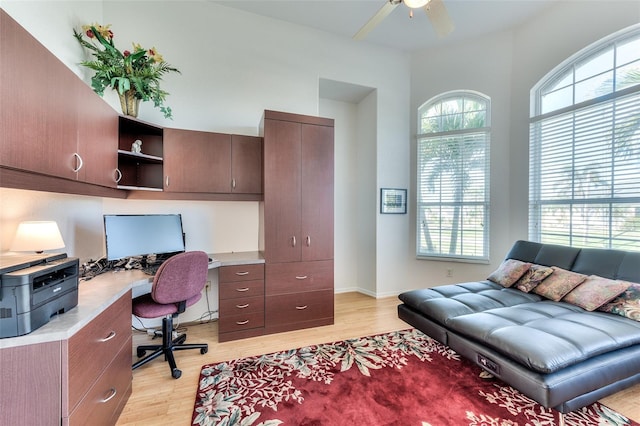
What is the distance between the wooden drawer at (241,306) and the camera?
2707 mm

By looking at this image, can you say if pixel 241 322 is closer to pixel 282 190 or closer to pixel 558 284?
pixel 282 190

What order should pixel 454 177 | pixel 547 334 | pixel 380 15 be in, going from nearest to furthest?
pixel 547 334, pixel 380 15, pixel 454 177

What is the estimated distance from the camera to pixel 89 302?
1.47 metres

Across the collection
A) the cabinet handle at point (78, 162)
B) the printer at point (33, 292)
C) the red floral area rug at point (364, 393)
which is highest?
the cabinet handle at point (78, 162)

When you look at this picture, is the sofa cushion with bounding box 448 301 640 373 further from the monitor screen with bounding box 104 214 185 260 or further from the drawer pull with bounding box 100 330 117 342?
the monitor screen with bounding box 104 214 185 260

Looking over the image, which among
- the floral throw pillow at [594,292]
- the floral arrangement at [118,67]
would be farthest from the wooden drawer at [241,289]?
the floral throw pillow at [594,292]

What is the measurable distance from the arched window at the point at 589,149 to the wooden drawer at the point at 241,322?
3562 millimetres

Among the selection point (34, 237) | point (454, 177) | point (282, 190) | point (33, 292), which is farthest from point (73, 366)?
point (454, 177)

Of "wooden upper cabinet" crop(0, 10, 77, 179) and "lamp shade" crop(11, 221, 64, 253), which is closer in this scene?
"wooden upper cabinet" crop(0, 10, 77, 179)

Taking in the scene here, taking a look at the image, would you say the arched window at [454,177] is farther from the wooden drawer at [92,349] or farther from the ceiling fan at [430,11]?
the wooden drawer at [92,349]

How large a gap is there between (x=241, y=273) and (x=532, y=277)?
3.00 metres

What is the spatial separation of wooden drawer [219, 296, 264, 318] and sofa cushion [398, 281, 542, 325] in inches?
60.1

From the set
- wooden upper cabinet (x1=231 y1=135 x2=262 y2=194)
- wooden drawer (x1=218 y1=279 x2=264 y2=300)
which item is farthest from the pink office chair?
wooden upper cabinet (x1=231 y1=135 x2=262 y2=194)

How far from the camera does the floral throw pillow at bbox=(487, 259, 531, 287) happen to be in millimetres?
2830
